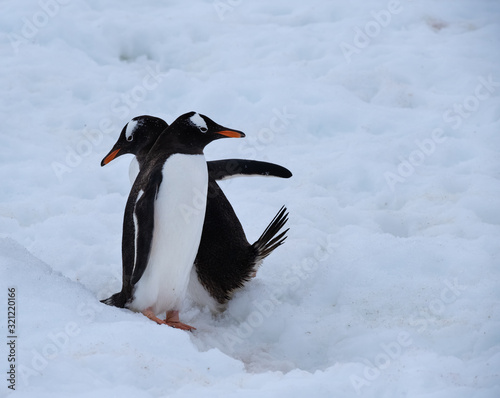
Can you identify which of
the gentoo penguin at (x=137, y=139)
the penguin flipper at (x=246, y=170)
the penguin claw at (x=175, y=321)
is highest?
the gentoo penguin at (x=137, y=139)

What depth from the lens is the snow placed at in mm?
1976

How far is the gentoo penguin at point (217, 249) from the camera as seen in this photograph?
2.73 m

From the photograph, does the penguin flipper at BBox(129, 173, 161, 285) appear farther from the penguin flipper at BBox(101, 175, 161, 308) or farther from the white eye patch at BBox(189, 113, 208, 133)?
the white eye patch at BBox(189, 113, 208, 133)

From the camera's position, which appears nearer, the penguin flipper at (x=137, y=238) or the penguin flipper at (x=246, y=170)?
the penguin flipper at (x=137, y=238)

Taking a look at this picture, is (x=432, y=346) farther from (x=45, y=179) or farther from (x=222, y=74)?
(x=222, y=74)

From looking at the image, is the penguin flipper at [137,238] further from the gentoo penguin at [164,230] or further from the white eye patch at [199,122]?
the white eye patch at [199,122]

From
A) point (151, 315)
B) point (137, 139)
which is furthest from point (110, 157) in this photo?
point (151, 315)

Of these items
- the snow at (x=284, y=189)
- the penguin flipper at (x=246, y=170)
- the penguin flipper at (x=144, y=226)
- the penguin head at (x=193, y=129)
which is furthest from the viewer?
the penguin flipper at (x=246, y=170)

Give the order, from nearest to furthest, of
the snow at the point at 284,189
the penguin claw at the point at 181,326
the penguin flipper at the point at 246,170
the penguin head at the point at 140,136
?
the snow at the point at 284,189 < the penguin claw at the point at 181,326 < the penguin head at the point at 140,136 < the penguin flipper at the point at 246,170

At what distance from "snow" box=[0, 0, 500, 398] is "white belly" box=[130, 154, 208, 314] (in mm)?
225

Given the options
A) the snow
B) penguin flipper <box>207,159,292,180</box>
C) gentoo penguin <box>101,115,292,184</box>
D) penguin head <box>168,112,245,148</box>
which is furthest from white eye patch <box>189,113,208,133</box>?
the snow

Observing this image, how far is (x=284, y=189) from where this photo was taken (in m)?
3.83

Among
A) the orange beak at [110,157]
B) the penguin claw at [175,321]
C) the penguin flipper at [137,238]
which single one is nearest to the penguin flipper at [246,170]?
the orange beak at [110,157]

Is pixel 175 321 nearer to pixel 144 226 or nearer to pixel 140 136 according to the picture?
pixel 144 226
